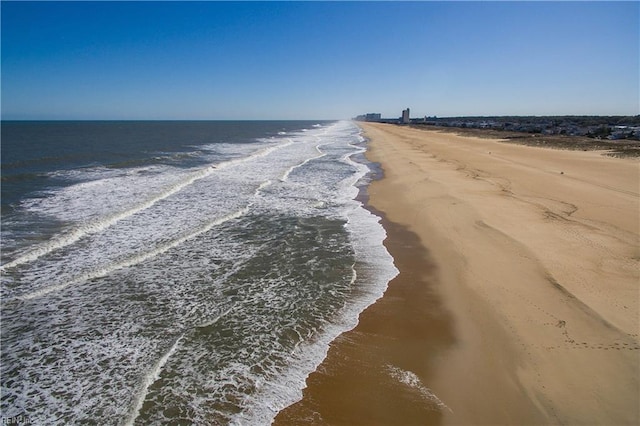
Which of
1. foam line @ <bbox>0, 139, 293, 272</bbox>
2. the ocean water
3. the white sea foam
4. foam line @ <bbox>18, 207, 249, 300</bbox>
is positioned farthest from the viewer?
foam line @ <bbox>0, 139, 293, 272</bbox>

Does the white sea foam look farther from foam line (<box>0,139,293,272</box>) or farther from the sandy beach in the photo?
foam line (<box>0,139,293,272</box>)

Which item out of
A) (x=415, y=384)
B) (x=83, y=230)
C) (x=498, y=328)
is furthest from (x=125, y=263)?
(x=498, y=328)

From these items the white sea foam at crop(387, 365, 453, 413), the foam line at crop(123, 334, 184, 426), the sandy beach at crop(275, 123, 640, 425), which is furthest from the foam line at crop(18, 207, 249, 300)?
the white sea foam at crop(387, 365, 453, 413)

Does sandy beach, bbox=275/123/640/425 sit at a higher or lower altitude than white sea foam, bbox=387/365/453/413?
higher

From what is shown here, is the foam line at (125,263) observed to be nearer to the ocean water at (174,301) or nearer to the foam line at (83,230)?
the ocean water at (174,301)

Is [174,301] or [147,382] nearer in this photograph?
[147,382]

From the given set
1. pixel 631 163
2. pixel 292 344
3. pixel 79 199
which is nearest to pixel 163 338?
pixel 292 344

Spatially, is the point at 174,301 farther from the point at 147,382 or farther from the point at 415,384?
the point at 415,384
